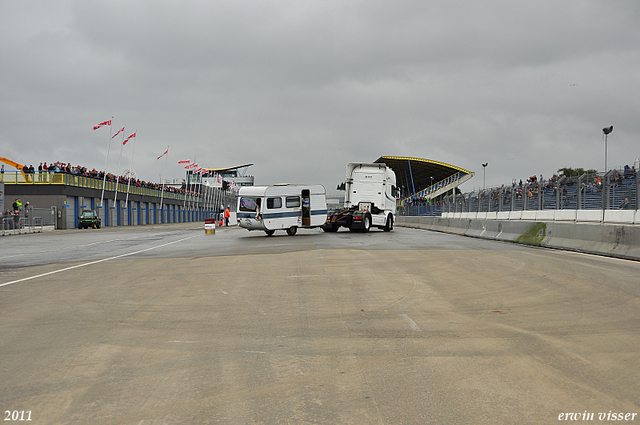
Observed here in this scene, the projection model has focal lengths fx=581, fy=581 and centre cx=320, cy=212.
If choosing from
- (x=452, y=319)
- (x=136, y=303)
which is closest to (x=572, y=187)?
(x=452, y=319)

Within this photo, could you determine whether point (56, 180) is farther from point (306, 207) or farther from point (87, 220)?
point (306, 207)

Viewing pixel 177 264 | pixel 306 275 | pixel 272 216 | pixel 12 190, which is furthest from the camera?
pixel 12 190

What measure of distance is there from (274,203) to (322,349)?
83.2 feet

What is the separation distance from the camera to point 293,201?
31.7 m

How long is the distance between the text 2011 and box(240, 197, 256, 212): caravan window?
26.8 metres

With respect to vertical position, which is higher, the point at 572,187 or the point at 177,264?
the point at 572,187

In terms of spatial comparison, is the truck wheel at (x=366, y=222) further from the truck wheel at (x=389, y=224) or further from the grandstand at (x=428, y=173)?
the grandstand at (x=428, y=173)

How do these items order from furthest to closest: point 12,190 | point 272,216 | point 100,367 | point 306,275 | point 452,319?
point 12,190 → point 272,216 → point 306,275 → point 452,319 → point 100,367

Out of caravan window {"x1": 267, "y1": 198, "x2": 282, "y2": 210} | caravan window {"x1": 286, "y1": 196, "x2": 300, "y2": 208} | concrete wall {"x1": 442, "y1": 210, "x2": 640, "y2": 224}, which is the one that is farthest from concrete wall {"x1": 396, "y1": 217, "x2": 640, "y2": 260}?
caravan window {"x1": 267, "y1": 198, "x2": 282, "y2": 210}

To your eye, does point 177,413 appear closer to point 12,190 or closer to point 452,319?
point 452,319

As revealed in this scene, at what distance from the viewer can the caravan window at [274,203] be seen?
30672 mm

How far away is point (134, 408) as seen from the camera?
4.09m

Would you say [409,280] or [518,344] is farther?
[409,280]

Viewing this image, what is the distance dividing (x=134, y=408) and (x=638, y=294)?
7912mm
